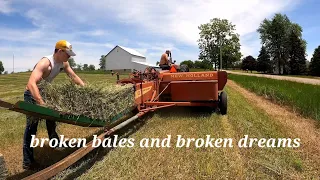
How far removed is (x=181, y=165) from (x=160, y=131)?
6.28 feet

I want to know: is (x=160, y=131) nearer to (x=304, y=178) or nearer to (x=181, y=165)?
(x=181, y=165)

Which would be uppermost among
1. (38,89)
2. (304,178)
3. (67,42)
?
(67,42)

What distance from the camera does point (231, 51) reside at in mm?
71062

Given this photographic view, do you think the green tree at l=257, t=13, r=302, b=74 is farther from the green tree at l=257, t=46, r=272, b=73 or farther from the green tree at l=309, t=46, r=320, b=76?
the green tree at l=309, t=46, r=320, b=76

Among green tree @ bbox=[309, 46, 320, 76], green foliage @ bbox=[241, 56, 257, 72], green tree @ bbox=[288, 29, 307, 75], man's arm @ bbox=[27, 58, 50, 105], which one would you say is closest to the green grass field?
man's arm @ bbox=[27, 58, 50, 105]

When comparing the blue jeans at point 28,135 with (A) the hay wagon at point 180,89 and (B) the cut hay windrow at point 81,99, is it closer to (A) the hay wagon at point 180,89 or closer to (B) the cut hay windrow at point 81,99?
(B) the cut hay windrow at point 81,99

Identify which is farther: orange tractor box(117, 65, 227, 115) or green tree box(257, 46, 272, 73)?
green tree box(257, 46, 272, 73)

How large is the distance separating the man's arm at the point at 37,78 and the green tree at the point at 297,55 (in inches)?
2577

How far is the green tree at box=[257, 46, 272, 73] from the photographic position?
7219 centimetres

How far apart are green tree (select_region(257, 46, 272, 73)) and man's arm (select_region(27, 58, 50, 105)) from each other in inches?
2908

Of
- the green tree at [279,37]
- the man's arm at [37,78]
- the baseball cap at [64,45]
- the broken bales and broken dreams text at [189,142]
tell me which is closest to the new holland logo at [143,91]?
the broken bales and broken dreams text at [189,142]

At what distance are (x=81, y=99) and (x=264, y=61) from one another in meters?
74.2

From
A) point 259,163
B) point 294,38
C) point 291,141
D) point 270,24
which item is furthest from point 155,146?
point 270,24

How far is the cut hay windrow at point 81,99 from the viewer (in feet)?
12.7
